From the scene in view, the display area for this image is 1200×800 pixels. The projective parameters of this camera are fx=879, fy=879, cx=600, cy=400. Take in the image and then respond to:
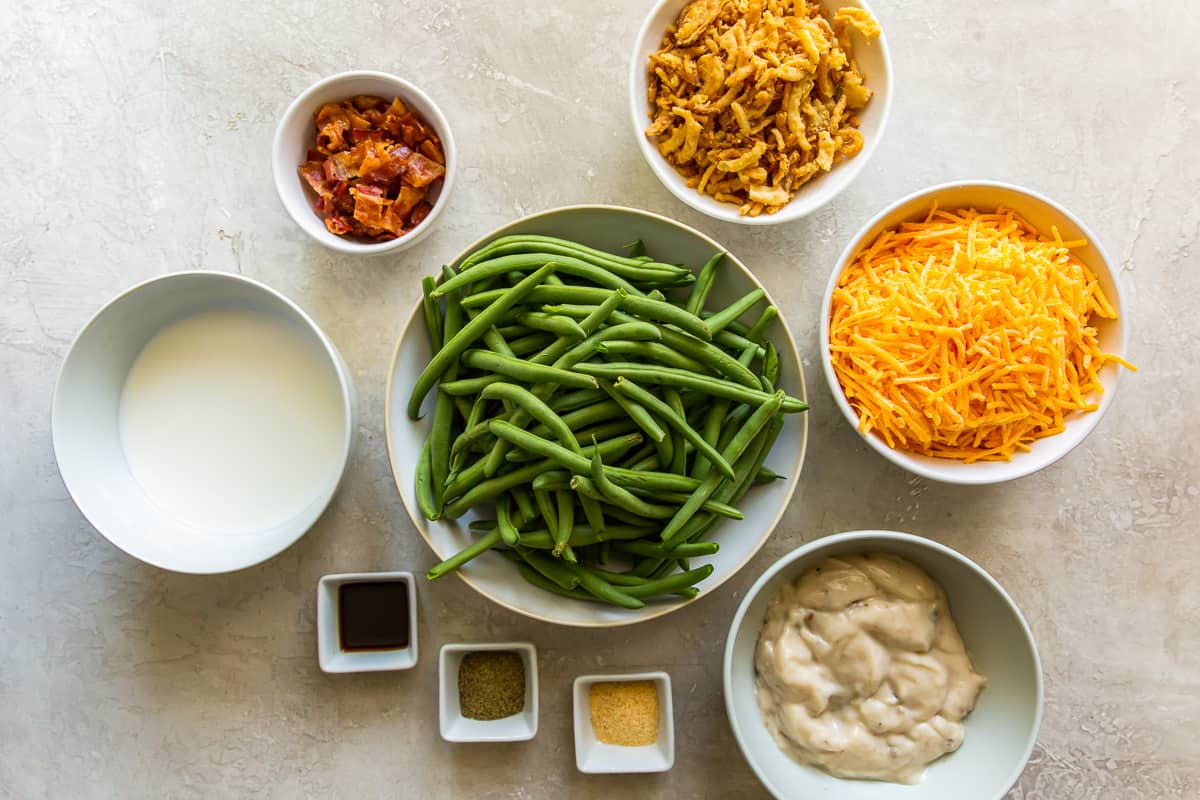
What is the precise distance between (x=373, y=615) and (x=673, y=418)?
767 mm

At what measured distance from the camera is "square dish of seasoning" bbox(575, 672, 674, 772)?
5.82 ft

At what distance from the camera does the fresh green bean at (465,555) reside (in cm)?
163

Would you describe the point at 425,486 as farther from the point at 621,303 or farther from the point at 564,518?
the point at 621,303

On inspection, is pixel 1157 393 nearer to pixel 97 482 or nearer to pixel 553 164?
pixel 553 164

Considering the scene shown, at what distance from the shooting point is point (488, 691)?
1.82 m

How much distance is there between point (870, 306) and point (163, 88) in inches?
63.3

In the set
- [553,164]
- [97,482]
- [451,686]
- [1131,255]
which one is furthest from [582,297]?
[1131,255]

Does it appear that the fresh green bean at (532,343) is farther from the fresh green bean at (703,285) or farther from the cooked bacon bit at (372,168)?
the cooked bacon bit at (372,168)

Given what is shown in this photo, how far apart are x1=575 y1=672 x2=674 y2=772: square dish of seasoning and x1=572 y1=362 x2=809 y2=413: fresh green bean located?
605mm

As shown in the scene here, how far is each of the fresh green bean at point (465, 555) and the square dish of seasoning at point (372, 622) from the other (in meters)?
0.19

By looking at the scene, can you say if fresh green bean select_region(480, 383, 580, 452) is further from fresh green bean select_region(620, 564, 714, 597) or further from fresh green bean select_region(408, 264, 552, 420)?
fresh green bean select_region(620, 564, 714, 597)

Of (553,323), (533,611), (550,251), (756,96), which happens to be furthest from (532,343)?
(756,96)

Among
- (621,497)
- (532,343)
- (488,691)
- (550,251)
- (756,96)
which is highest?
(756,96)

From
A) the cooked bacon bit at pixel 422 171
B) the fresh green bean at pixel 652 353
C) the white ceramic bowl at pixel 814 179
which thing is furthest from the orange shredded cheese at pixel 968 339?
the cooked bacon bit at pixel 422 171
